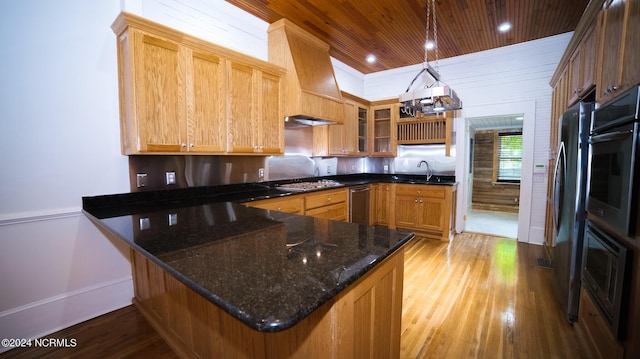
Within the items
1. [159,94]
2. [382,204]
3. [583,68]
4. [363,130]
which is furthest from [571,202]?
[363,130]

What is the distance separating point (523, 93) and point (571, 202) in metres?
2.71

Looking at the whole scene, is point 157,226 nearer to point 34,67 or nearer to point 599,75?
point 34,67

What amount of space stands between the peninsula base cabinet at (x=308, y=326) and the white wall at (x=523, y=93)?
12.6 ft

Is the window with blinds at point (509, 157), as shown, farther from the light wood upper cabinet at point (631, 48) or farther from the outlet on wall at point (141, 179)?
the outlet on wall at point (141, 179)

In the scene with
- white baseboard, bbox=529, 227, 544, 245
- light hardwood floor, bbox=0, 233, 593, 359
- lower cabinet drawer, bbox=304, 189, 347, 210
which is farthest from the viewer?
white baseboard, bbox=529, 227, 544, 245

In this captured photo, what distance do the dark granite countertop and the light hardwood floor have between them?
0.91 m

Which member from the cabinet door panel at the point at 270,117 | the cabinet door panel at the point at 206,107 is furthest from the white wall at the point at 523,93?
the cabinet door panel at the point at 206,107

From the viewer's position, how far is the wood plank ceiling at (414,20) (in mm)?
2959

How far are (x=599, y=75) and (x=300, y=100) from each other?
8.37 ft

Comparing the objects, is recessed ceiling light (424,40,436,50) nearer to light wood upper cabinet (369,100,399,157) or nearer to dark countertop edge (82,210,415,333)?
light wood upper cabinet (369,100,399,157)

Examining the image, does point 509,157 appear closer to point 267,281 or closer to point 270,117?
point 270,117

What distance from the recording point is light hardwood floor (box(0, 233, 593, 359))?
5.97 feet

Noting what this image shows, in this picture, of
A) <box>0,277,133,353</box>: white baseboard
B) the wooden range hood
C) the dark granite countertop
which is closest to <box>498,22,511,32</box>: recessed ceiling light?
the wooden range hood

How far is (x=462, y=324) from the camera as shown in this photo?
210 cm
